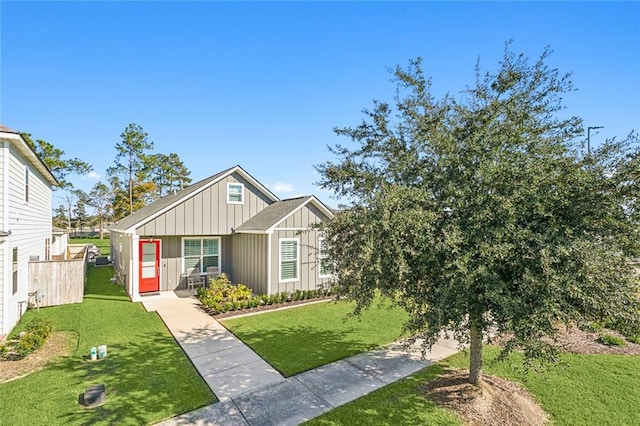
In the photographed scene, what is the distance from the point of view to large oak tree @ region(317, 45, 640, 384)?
12.1 ft

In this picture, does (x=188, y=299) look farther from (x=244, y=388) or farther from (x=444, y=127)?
(x=444, y=127)

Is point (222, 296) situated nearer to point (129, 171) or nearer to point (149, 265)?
point (149, 265)

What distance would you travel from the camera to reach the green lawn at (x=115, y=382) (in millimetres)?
4840

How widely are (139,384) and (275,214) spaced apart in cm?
824

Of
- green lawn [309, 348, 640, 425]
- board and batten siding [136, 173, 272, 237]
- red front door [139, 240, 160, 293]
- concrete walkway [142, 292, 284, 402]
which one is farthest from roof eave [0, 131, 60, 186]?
green lawn [309, 348, 640, 425]

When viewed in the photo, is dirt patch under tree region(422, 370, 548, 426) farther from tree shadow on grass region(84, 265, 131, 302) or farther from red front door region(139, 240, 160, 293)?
red front door region(139, 240, 160, 293)

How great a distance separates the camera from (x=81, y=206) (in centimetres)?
5772

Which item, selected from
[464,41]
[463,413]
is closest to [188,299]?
[463,413]

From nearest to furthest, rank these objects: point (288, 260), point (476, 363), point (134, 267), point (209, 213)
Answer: point (476, 363)
point (134, 267)
point (288, 260)
point (209, 213)

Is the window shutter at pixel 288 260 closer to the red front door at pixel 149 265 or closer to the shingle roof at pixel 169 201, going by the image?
the shingle roof at pixel 169 201

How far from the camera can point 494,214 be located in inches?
160

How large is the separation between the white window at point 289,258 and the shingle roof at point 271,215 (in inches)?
35.3

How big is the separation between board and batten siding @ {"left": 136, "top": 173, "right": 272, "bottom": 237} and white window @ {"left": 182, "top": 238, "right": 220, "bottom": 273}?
92cm

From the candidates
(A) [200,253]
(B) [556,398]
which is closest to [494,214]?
(B) [556,398]
